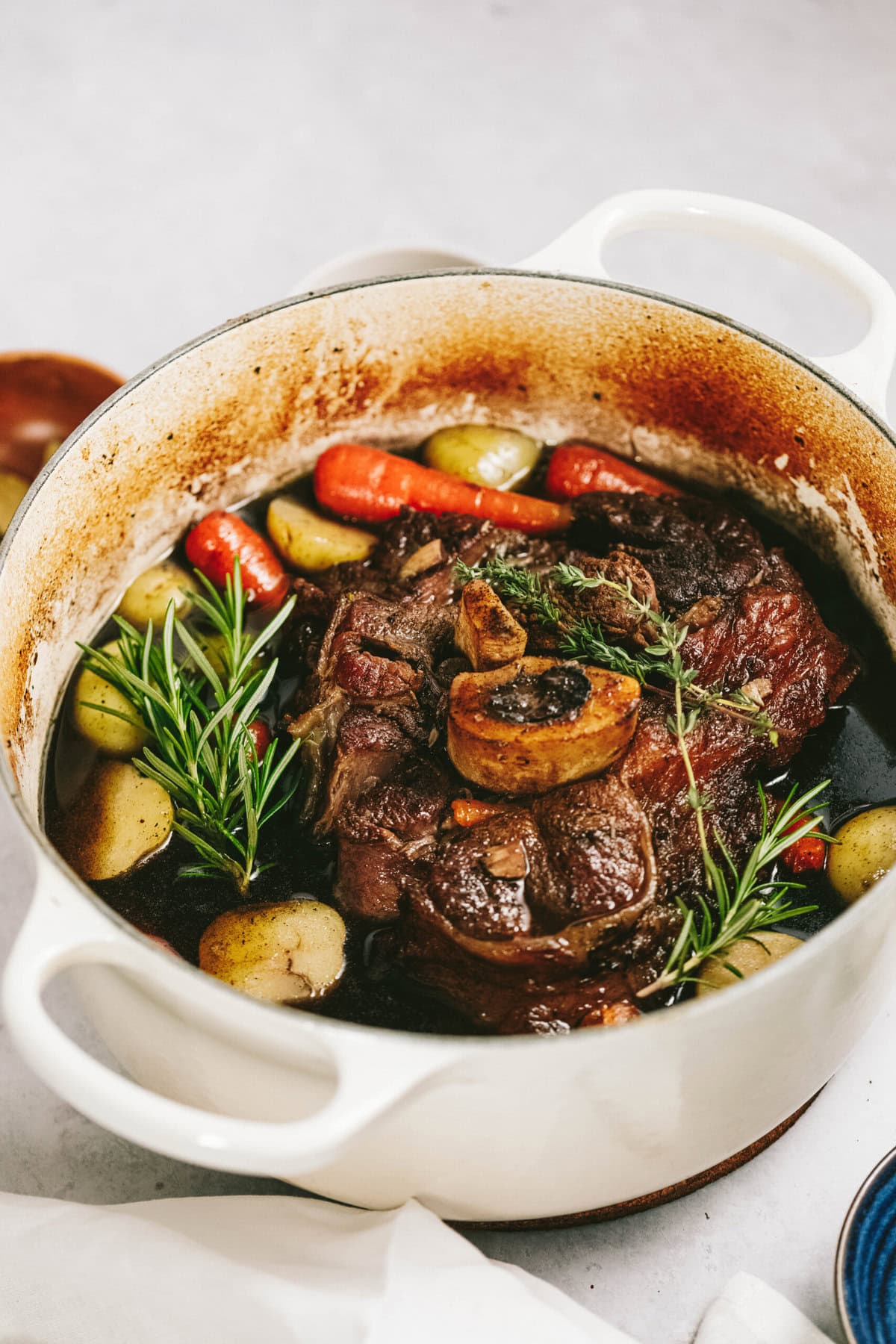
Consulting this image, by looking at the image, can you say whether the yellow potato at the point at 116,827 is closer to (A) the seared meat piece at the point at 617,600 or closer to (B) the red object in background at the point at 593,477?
(A) the seared meat piece at the point at 617,600

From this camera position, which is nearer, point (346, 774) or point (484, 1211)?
point (484, 1211)

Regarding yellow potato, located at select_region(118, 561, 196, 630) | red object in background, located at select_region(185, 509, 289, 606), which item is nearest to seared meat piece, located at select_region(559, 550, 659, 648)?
red object in background, located at select_region(185, 509, 289, 606)

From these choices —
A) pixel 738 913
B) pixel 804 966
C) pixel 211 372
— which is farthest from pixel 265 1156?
pixel 211 372

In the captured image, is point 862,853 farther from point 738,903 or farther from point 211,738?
point 211,738

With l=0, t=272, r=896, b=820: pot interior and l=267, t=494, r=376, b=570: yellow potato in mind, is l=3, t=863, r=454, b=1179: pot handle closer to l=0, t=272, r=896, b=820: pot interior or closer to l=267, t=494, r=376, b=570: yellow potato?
l=0, t=272, r=896, b=820: pot interior

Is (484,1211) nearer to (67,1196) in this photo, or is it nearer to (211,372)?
(67,1196)

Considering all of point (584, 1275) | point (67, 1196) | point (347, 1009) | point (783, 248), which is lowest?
point (67, 1196)

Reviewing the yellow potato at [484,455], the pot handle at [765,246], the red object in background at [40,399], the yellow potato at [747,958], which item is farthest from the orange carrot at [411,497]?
the yellow potato at [747,958]
